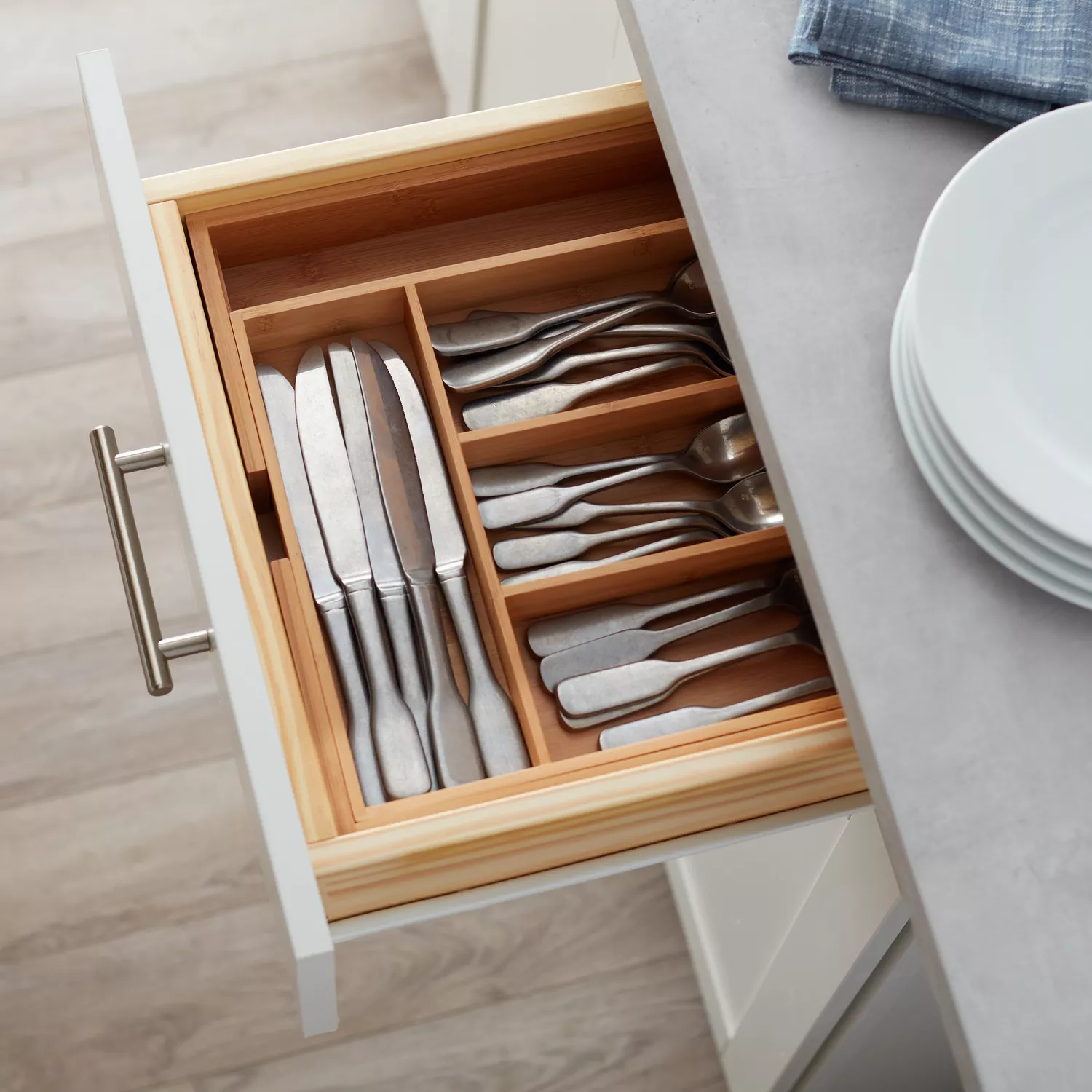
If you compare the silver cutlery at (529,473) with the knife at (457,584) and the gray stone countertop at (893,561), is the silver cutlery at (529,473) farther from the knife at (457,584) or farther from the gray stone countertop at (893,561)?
the gray stone countertop at (893,561)

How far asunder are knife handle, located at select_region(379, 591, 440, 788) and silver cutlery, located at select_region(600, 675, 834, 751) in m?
0.11

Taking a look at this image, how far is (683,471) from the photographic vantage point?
0.79m

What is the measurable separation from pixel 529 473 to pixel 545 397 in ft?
0.18

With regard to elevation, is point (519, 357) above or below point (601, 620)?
above

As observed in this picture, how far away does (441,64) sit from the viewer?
148 centimetres

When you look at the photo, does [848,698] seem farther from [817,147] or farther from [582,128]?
[582,128]

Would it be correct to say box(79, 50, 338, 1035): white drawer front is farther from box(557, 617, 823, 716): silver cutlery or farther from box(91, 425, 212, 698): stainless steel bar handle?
box(557, 617, 823, 716): silver cutlery

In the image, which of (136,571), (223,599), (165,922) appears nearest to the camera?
(223,599)

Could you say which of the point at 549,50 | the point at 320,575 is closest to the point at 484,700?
the point at 320,575

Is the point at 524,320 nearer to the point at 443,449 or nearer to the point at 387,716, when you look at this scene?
the point at 443,449

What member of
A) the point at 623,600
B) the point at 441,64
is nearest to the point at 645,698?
the point at 623,600

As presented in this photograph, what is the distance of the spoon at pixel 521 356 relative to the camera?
77 centimetres

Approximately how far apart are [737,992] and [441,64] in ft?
3.84

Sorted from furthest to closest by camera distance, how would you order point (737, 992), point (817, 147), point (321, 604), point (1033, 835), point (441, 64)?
point (441, 64), point (737, 992), point (321, 604), point (817, 147), point (1033, 835)
